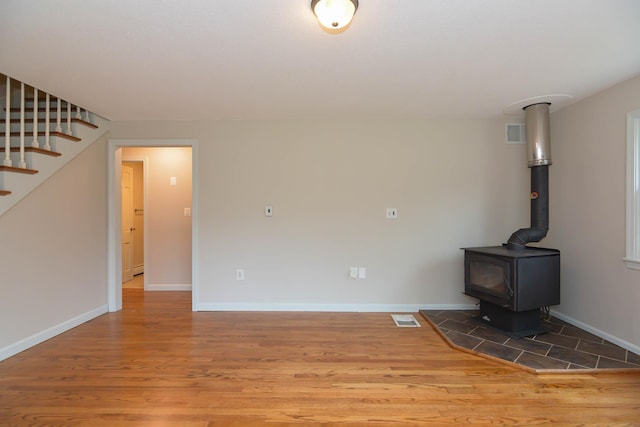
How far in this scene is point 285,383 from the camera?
6.63 ft

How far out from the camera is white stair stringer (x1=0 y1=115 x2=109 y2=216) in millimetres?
2365

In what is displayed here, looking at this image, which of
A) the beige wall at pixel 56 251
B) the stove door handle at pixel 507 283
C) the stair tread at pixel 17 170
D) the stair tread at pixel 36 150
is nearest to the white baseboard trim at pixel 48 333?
the beige wall at pixel 56 251

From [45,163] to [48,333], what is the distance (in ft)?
5.13

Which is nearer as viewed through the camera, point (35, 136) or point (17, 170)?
point (17, 170)

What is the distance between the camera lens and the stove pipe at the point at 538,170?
2.92 m

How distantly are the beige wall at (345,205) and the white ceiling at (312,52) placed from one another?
0.50m

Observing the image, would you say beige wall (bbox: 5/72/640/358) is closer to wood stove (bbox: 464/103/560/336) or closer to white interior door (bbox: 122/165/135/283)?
wood stove (bbox: 464/103/560/336)

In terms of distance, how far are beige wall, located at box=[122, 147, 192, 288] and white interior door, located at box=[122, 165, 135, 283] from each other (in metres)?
0.78

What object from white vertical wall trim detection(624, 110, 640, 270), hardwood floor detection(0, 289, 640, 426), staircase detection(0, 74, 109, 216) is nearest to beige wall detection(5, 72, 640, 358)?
staircase detection(0, 74, 109, 216)

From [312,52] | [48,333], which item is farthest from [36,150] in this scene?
[312,52]

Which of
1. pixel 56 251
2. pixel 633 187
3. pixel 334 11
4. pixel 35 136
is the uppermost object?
pixel 334 11

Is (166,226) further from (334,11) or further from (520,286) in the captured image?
(520,286)

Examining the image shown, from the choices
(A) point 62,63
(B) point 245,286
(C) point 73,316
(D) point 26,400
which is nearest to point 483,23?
(A) point 62,63

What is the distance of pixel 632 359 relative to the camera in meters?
2.25
